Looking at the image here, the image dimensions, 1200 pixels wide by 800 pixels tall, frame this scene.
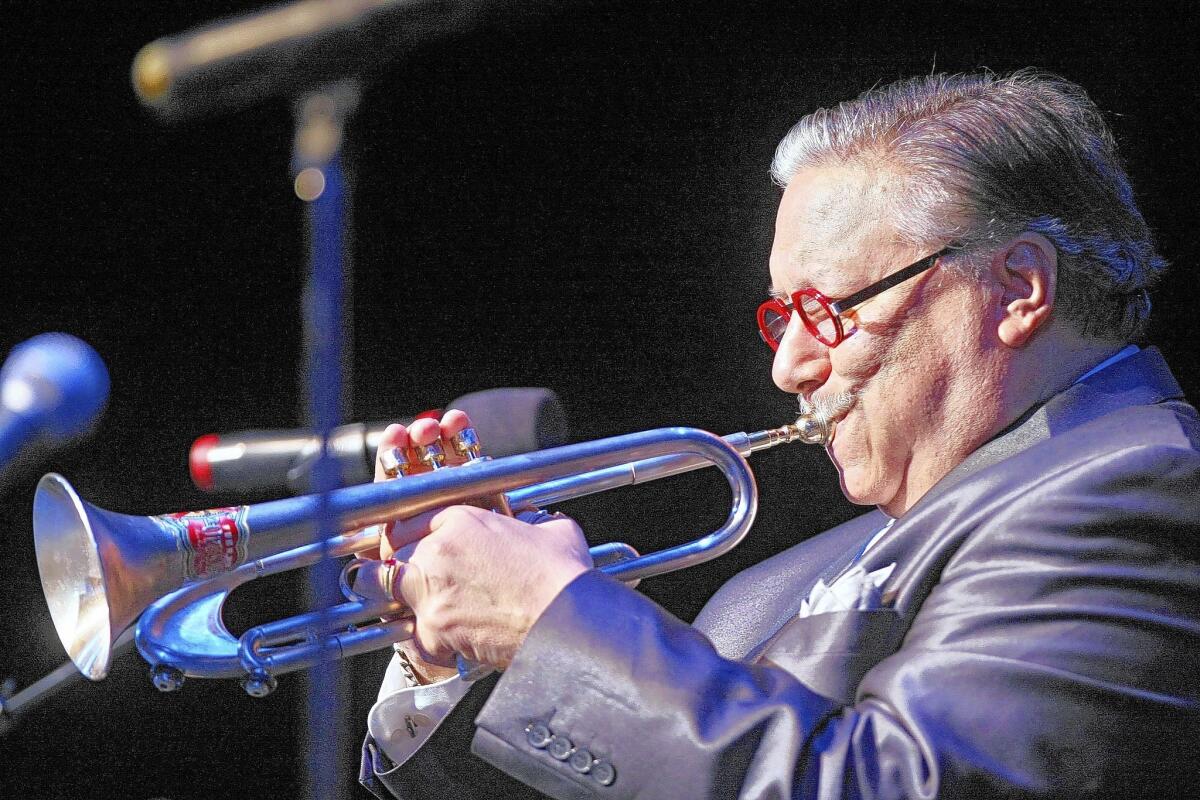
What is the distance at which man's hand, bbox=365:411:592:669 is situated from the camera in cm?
175

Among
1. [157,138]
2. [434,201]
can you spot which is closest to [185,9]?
[157,138]

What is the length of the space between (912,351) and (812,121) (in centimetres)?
61

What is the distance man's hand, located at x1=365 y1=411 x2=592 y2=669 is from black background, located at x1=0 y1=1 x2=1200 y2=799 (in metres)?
1.17

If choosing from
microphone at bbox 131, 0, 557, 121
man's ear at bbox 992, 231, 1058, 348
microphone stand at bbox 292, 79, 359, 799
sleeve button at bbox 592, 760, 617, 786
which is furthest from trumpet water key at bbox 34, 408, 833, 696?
microphone at bbox 131, 0, 557, 121

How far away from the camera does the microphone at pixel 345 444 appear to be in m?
1.79

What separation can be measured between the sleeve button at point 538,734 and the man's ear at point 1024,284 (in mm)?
1126

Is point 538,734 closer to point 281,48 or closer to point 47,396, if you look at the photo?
point 47,396

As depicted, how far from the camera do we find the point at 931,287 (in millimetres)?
2152

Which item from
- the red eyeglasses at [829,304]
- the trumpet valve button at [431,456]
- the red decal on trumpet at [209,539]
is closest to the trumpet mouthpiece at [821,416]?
the red eyeglasses at [829,304]

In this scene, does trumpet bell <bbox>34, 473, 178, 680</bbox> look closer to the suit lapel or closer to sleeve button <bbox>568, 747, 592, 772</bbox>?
sleeve button <bbox>568, 747, 592, 772</bbox>

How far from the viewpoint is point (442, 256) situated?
325 cm

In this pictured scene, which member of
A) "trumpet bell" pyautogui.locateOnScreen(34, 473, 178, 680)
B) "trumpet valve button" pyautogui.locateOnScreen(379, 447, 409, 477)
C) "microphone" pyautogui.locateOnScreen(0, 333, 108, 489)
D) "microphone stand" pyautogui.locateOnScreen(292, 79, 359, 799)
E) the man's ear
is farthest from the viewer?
"trumpet valve button" pyautogui.locateOnScreen(379, 447, 409, 477)

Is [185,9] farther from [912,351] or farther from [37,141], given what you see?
[912,351]

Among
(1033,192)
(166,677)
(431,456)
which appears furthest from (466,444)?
(1033,192)
